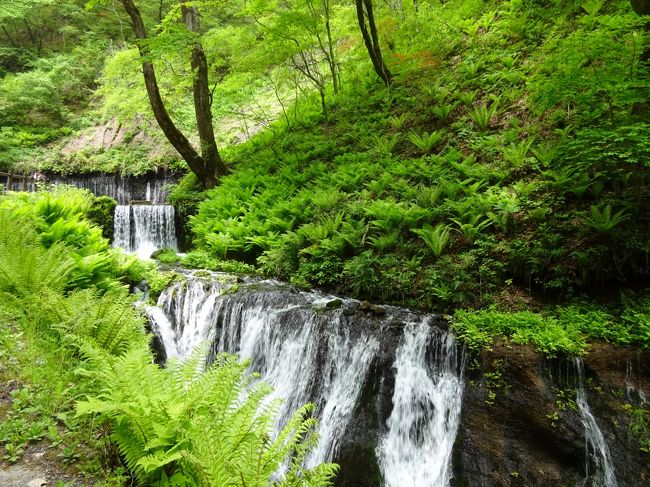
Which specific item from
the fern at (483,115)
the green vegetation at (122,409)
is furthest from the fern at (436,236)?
the green vegetation at (122,409)

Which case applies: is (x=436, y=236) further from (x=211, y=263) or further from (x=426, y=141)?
(x=211, y=263)

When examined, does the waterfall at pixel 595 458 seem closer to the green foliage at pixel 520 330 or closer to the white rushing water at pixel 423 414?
the green foliage at pixel 520 330

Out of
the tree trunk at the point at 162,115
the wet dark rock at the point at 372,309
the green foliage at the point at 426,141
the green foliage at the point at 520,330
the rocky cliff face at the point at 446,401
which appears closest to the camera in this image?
the rocky cliff face at the point at 446,401

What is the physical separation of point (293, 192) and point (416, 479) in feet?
22.1

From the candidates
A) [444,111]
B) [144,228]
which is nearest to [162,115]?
[144,228]

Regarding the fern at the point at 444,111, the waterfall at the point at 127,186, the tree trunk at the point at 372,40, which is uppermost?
the tree trunk at the point at 372,40

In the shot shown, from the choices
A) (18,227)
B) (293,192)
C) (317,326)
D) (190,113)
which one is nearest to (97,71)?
(190,113)

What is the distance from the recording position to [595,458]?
3820mm

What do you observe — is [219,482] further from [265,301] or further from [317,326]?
[265,301]

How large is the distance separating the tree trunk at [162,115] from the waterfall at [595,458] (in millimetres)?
9858

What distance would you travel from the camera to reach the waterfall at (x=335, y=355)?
4.35 meters

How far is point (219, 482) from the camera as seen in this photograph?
1.86 meters

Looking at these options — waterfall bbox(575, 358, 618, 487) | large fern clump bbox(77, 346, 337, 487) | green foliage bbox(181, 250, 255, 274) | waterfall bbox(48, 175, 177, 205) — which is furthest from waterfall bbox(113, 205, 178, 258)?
waterfall bbox(575, 358, 618, 487)

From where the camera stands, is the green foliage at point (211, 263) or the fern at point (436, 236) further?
the green foliage at point (211, 263)
